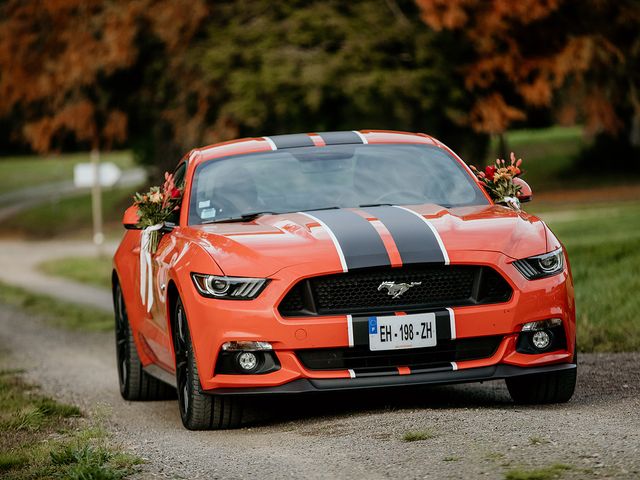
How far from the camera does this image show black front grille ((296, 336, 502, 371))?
735 cm

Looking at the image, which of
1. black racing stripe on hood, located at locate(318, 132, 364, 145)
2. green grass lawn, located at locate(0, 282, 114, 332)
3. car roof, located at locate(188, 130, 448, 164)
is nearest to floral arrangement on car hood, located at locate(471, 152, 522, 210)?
car roof, located at locate(188, 130, 448, 164)

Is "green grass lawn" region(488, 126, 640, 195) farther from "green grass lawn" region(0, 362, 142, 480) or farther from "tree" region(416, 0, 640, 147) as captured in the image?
"green grass lawn" region(0, 362, 142, 480)

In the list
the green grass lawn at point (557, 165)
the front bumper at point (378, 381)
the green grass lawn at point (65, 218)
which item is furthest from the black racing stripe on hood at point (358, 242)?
the green grass lawn at point (65, 218)

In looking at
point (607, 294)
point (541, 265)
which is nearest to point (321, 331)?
point (541, 265)

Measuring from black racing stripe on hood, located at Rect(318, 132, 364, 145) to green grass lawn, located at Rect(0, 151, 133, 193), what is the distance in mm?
64927

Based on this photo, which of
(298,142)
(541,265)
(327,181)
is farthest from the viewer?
(298,142)

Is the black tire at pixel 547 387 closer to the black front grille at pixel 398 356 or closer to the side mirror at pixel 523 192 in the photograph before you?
the black front grille at pixel 398 356

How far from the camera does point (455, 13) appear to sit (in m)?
24.4

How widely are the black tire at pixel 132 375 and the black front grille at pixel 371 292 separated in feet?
9.22

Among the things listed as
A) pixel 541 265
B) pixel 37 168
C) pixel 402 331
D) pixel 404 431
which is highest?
pixel 541 265

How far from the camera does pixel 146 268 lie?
352 inches

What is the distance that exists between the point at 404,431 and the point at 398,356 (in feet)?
2.02

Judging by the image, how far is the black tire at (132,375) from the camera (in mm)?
9930

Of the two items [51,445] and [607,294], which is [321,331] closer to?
[51,445]
